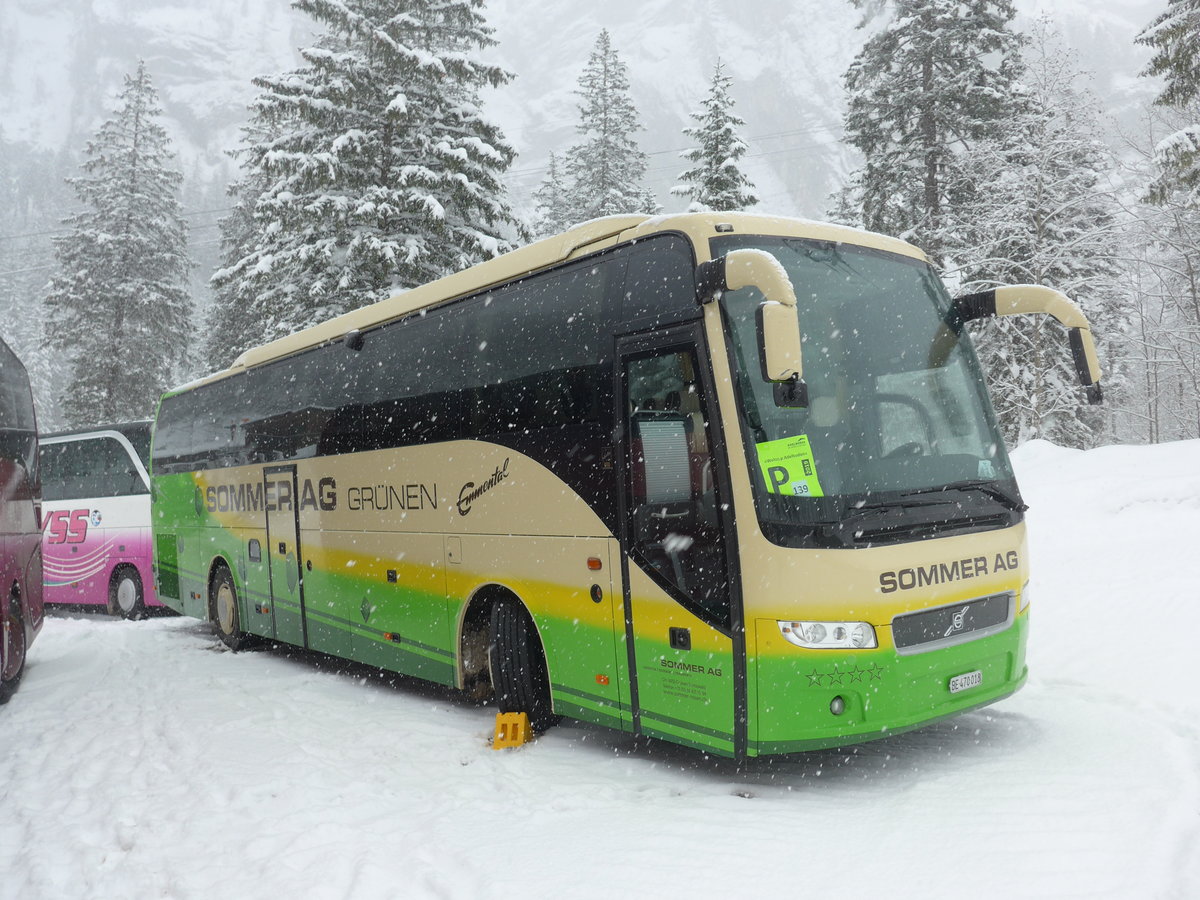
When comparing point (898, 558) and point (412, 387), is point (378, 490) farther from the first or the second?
point (898, 558)

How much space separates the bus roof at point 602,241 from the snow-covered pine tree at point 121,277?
30466mm

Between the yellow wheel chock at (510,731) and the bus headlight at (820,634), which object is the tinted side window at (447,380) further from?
the yellow wheel chock at (510,731)

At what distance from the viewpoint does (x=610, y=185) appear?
3975 cm

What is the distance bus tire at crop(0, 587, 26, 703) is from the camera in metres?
9.48

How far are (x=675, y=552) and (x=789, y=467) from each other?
36.5 inches

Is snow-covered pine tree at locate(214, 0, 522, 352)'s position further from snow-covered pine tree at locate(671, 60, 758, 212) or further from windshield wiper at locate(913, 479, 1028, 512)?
windshield wiper at locate(913, 479, 1028, 512)

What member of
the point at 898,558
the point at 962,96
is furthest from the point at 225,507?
the point at 962,96

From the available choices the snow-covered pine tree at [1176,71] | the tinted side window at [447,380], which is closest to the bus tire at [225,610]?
the tinted side window at [447,380]

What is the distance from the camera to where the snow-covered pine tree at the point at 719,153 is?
3015 cm

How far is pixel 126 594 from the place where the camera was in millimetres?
17453

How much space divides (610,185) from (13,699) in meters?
33.6

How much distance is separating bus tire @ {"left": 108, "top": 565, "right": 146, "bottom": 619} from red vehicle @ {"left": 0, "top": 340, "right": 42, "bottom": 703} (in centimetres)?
601

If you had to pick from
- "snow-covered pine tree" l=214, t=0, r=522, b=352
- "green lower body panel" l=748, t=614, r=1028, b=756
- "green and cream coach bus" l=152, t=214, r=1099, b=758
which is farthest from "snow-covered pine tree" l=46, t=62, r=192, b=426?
"green lower body panel" l=748, t=614, r=1028, b=756

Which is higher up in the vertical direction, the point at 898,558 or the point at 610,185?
the point at 610,185
